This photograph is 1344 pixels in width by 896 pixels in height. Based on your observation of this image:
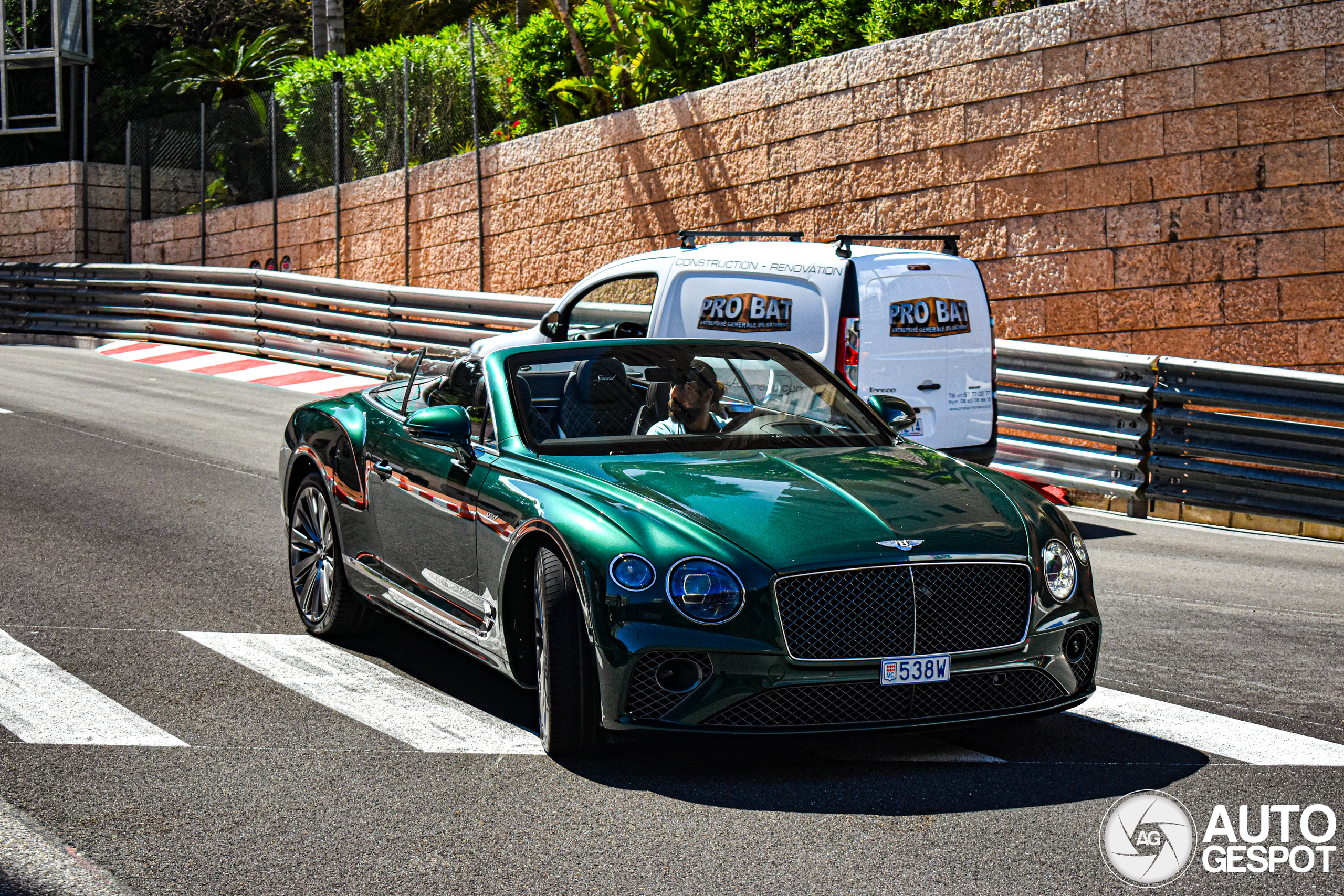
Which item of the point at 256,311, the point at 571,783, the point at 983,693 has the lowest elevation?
the point at 571,783

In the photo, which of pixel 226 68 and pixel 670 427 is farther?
pixel 226 68

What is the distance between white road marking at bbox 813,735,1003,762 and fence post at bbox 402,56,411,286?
62.7 feet

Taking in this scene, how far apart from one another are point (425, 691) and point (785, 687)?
76.8 inches

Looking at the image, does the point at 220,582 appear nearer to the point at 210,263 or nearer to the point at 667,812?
the point at 667,812

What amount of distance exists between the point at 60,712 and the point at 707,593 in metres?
2.51

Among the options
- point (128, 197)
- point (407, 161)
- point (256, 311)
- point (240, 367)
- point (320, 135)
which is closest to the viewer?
point (240, 367)

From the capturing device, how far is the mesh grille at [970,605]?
480 centimetres

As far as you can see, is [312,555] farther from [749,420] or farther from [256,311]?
[256,311]

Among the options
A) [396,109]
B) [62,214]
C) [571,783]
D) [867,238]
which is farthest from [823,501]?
[62,214]

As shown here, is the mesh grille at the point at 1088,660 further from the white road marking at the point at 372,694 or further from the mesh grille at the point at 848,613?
the white road marking at the point at 372,694

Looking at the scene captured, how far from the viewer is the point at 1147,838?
432 cm

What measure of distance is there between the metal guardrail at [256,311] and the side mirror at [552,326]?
13.5 ft

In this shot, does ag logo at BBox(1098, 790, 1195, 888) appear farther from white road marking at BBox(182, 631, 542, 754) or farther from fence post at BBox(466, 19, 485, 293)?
fence post at BBox(466, 19, 485, 293)

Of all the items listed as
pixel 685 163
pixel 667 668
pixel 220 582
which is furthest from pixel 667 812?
pixel 685 163
